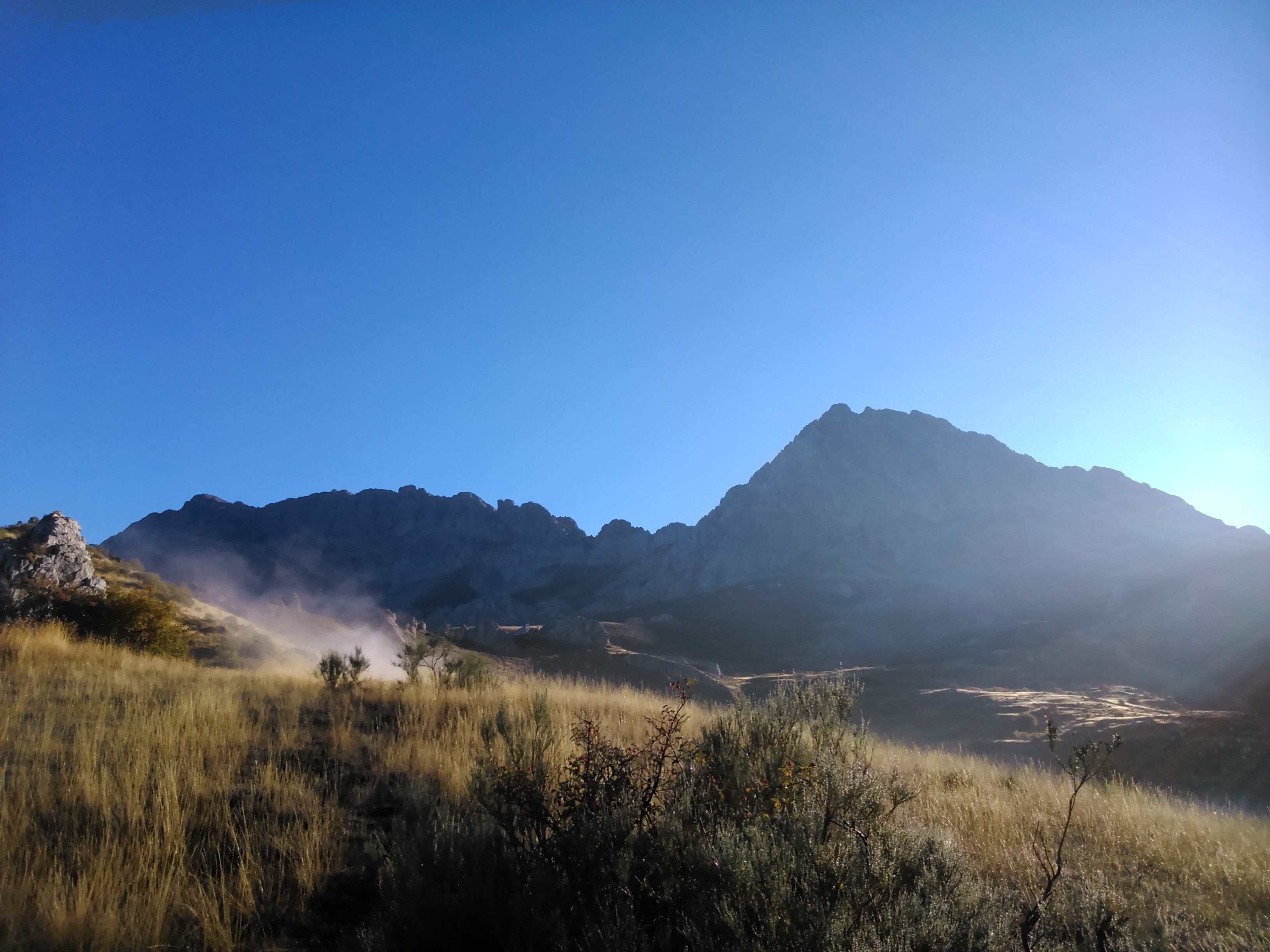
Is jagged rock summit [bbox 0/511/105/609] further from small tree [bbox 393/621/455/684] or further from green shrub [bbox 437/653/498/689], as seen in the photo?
green shrub [bbox 437/653/498/689]

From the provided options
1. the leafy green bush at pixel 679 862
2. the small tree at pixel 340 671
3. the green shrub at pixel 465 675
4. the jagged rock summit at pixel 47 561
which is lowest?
the green shrub at pixel 465 675

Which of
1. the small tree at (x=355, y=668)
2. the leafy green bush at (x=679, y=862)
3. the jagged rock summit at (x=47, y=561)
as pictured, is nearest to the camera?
the leafy green bush at (x=679, y=862)

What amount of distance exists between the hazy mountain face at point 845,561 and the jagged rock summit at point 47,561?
60.0 ft

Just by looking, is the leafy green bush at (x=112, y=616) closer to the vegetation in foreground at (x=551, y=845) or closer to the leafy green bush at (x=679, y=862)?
the vegetation in foreground at (x=551, y=845)

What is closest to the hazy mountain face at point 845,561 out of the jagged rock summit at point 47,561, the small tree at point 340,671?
the jagged rock summit at point 47,561

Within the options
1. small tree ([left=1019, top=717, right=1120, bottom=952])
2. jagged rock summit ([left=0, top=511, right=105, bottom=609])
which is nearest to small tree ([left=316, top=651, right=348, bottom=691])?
jagged rock summit ([left=0, top=511, right=105, bottom=609])

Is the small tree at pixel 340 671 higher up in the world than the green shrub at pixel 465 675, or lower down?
higher up

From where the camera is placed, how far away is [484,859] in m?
3.63

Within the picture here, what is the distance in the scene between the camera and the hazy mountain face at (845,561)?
46188mm

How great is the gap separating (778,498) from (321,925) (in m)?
101

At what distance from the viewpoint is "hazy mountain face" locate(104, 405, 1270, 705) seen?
152 ft

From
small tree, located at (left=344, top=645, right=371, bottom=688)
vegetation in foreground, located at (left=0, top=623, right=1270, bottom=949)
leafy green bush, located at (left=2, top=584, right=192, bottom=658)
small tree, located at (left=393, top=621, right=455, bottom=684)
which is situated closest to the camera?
vegetation in foreground, located at (left=0, top=623, right=1270, bottom=949)

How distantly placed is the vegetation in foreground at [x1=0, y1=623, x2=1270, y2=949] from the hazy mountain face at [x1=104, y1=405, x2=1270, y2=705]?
32.2 meters

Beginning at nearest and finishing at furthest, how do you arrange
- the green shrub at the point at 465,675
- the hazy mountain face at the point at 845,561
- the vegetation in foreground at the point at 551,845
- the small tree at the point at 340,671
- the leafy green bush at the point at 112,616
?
the vegetation in foreground at the point at 551,845 → the small tree at the point at 340,671 → the green shrub at the point at 465,675 → the leafy green bush at the point at 112,616 → the hazy mountain face at the point at 845,561
